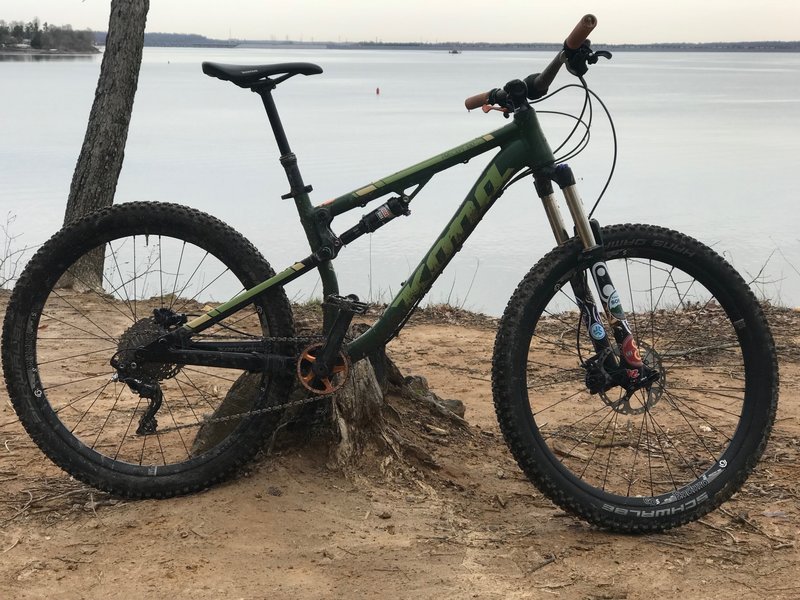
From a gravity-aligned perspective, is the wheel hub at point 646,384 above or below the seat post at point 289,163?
below

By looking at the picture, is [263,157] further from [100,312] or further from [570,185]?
[570,185]

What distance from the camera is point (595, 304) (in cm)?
328

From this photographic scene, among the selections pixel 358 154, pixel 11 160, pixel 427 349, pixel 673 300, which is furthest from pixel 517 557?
pixel 11 160

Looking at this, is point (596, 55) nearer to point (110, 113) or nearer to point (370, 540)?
point (370, 540)

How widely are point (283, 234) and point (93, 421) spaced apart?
6.36 m

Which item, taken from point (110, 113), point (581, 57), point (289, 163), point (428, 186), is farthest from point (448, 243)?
point (428, 186)

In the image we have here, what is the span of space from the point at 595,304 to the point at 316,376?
1.02m

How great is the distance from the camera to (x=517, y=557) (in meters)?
3.03

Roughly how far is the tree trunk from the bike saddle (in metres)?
3.93

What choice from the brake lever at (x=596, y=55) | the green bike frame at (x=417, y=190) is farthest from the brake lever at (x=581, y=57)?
the green bike frame at (x=417, y=190)

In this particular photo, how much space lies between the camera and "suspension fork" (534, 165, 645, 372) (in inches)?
126

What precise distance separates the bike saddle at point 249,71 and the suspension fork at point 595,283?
92 cm

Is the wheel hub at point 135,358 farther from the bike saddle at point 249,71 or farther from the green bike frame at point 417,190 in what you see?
the bike saddle at point 249,71

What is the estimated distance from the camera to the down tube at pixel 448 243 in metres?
3.25
